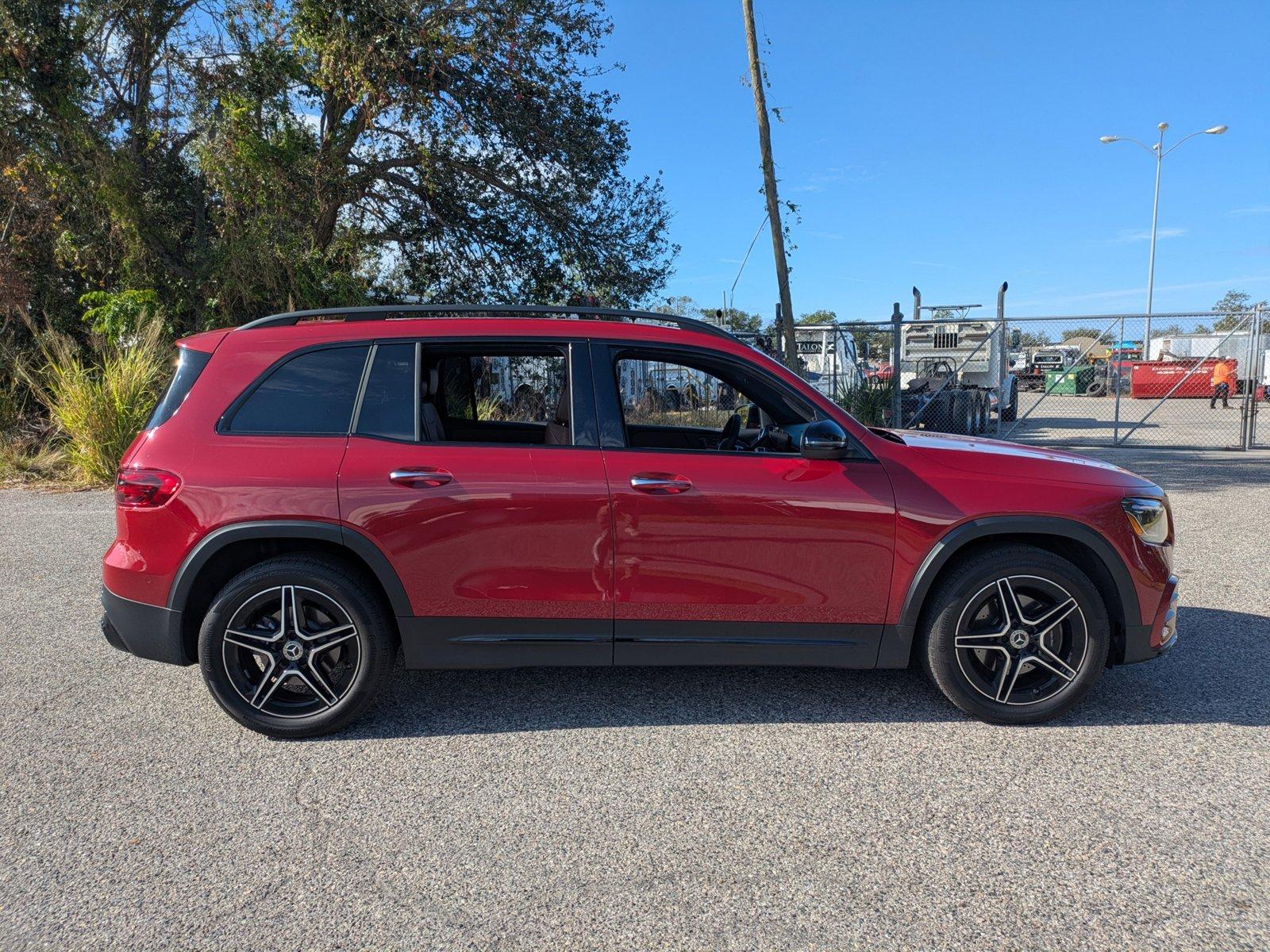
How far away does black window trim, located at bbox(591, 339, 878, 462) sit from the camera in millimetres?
3734

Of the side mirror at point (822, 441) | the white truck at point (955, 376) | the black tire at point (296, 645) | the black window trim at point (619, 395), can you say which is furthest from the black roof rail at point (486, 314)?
the white truck at point (955, 376)

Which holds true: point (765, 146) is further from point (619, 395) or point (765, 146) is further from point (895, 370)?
point (619, 395)

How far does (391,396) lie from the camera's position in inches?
149

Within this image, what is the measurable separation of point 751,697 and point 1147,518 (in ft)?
6.40

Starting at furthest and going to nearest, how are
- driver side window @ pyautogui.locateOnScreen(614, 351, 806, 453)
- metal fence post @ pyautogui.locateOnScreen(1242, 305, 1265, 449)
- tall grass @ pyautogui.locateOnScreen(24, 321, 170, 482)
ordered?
metal fence post @ pyautogui.locateOnScreen(1242, 305, 1265, 449), tall grass @ pyautogui.locateOnScreen(24, 321, 170, 482), driver side window @ pyautogui.locateOnScreen(614, 351, 806, 453)

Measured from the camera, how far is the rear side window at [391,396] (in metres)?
3.74

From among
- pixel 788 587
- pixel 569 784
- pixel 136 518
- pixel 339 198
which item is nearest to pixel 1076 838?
pixel 788 587

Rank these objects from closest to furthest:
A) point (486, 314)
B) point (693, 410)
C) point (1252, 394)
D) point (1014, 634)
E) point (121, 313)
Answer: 1. point (1014, 634)
2. point (486, 314)
3. point (693, 410)
4. point (121, 313)
5. point (1252, 394)

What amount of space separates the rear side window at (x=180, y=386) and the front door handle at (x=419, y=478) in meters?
1.02

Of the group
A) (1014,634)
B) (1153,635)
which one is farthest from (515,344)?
(1153,635)

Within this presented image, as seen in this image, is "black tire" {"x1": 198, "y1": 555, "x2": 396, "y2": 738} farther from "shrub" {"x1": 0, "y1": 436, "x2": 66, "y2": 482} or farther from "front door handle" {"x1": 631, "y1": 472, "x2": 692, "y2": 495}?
"shrub" {"x1": 0, "y1": 436, "x2": 66, "y2": 482}

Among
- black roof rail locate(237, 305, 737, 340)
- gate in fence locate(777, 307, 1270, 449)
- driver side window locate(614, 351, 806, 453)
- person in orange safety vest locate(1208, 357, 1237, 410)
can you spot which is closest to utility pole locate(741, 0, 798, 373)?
gate in fence locate(777, 307, 1270, 449)

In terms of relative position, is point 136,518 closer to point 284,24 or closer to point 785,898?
point 785,898

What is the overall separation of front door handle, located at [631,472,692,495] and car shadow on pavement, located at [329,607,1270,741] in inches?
42.5
